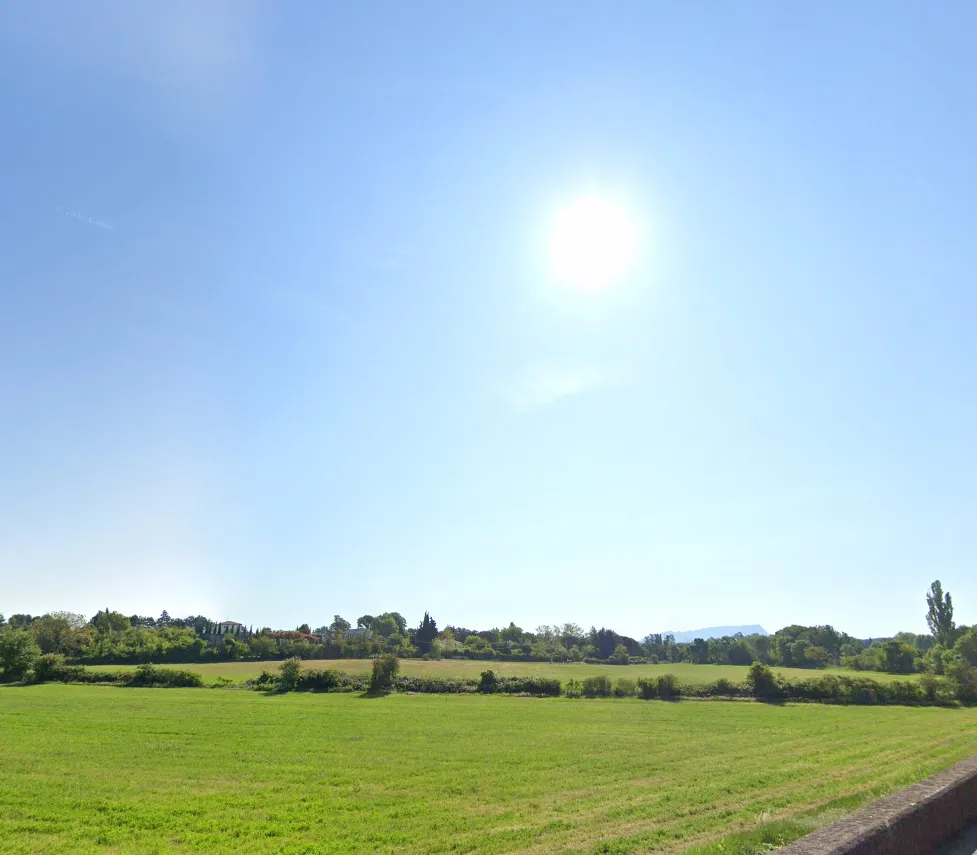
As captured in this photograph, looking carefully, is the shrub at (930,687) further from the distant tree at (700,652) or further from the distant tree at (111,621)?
the distant tree at (111,621)

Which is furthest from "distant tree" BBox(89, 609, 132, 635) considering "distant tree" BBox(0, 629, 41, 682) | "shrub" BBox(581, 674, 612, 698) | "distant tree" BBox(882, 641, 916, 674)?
"distant tree" BBox(882, 641, 916, 674)

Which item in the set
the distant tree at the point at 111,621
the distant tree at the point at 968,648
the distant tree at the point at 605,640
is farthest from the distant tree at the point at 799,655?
the distant tree at the point at 111,621

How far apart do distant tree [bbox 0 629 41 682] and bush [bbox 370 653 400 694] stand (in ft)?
186

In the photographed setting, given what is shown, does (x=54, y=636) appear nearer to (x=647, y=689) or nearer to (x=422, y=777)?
(x=647, y=689)

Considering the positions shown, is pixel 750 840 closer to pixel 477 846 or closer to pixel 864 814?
pixel 864 814

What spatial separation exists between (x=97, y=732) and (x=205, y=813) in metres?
25.2

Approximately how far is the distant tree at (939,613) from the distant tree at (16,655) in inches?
7511

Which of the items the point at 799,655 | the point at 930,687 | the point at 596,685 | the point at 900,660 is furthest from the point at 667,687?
the point at 799,655

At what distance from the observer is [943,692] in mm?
72188

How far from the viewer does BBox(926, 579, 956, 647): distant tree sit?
133000mm

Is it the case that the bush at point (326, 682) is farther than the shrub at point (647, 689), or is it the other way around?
the bush at point (326, 682)

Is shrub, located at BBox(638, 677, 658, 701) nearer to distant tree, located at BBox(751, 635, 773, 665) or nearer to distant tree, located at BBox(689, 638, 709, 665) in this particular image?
distant tree, located at BBox(689, 638, 709, 665)

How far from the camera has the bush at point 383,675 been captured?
7712 cm

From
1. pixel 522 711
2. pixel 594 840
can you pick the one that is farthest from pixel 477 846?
pixel 522 711
